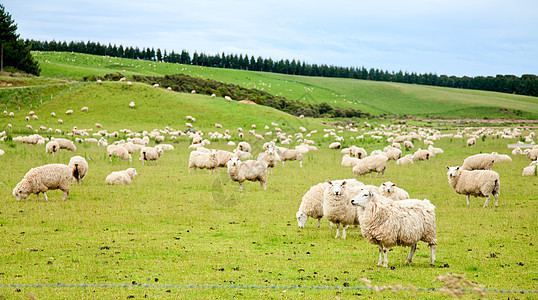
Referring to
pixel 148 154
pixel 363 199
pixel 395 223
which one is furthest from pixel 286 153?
pixel 395 223

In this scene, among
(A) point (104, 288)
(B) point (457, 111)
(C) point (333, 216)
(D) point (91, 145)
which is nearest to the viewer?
(A) point (104, 288)

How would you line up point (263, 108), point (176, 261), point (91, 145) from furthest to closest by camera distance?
Answer: 1. point (263, 108)
2. point (91, 145)
3. point (176, 261)


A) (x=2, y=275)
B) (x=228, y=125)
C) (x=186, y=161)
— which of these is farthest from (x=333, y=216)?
(x=228, y=125)

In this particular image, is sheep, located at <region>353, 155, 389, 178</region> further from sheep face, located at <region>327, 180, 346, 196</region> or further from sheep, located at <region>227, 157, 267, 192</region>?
sheep face, located at <region>327, 180, 346, 196</region>

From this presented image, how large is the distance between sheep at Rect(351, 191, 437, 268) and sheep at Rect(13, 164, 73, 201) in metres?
11.6

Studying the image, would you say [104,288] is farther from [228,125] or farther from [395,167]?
[228,125]

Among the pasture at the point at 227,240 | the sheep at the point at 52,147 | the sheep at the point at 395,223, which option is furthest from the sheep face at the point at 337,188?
the sheep at the point at 52,147

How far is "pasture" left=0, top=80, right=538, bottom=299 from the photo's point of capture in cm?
880

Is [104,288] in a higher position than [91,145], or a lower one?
higher

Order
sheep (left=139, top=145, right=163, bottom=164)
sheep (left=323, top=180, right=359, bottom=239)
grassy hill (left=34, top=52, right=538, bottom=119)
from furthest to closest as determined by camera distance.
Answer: grassy hill (left=34, top=52, right=538, bottom=119)
sheep (left=139, top=145, right=163, bottom=164)
sheep (left=323, top=180, right=359, bottom=239)

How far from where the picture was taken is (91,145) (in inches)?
1512

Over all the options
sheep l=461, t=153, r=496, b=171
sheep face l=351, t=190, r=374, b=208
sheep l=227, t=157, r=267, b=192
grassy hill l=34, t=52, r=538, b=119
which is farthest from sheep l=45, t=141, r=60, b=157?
grassy hill l=34, t=52, r=538, b=119

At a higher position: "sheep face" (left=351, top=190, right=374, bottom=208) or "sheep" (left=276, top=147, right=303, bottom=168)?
"sheep face" (left=351, top=190, right=374, bottom=208)

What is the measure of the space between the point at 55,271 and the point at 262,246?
4791mm
